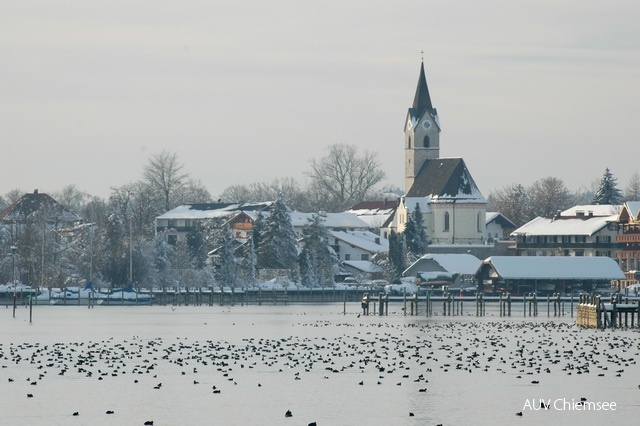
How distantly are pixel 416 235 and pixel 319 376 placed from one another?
129 m

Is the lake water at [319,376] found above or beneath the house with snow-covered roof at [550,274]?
beneath

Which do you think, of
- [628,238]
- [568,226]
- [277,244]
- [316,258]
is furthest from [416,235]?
[277,244]

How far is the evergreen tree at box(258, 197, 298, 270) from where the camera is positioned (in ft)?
511

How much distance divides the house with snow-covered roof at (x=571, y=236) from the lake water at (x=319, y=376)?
86.6 m

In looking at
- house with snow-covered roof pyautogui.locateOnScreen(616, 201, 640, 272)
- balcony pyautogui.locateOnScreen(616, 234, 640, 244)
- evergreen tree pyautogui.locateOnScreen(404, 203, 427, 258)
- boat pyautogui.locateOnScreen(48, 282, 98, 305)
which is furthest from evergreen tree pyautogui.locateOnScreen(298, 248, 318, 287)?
balcony pyautogui.locateOnScreen(616, 234, 640, 244)

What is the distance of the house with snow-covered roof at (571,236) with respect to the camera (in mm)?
176000

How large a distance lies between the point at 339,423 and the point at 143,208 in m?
143

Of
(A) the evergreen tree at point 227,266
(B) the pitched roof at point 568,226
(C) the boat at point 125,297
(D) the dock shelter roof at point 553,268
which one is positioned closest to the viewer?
(C) the boat at point 125,297

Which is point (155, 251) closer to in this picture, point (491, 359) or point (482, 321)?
point (482, 321)

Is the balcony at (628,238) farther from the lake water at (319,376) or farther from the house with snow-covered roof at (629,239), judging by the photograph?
the lake water at (319,376)

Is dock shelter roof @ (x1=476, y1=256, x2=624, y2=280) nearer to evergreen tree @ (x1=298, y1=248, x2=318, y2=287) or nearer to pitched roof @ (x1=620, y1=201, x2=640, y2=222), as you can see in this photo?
pitched roof @ (x1=620, y1=201, x2=640, y2=222)

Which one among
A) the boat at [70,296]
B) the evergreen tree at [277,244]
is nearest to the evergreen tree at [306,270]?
the evergreen tree at [277,244]

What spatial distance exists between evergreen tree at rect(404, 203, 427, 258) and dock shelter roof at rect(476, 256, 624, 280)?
29.5 meters

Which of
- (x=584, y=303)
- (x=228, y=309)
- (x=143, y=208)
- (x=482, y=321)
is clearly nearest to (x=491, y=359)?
(x=584, y=303)
